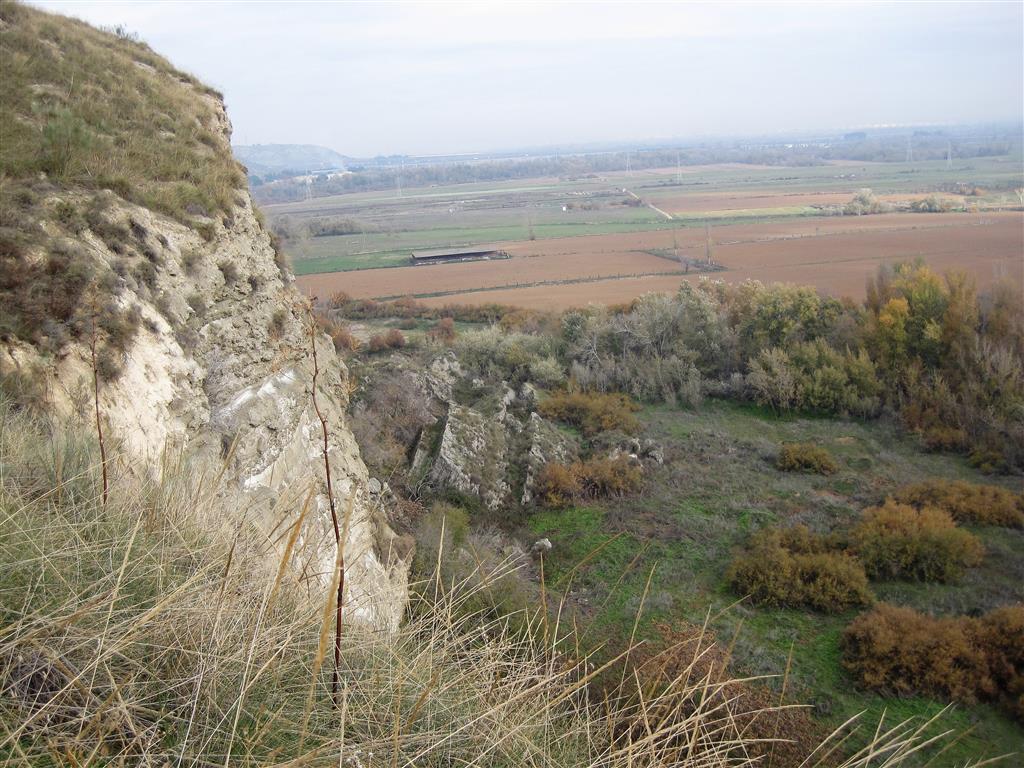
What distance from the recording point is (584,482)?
68.3 feet

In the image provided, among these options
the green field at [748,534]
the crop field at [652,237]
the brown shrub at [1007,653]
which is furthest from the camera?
the crop field at [652,237]

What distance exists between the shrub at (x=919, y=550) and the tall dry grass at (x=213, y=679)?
15203 millimetres

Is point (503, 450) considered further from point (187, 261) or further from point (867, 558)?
point (187, 261)

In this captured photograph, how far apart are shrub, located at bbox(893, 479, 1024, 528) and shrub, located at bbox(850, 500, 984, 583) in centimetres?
174

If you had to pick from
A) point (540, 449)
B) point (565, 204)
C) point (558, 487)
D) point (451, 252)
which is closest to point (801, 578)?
point (558, 487)

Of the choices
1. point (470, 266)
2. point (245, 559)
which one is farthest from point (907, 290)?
point (470, 266)

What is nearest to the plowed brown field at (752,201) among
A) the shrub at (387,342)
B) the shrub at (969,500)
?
the shrub at (387,342)

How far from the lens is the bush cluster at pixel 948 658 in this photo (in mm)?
11555

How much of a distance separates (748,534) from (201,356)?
14.1 metres

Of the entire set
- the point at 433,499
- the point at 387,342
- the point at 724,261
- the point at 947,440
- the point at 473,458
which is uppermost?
the point at 724,261

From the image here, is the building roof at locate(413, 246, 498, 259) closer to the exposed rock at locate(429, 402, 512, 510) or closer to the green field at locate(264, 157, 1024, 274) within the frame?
the green field at locate(264, 157, 1024, 274)

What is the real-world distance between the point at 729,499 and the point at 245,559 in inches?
726

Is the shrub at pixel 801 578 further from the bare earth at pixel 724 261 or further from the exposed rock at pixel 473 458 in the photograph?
the bare earth at pixel 724 261

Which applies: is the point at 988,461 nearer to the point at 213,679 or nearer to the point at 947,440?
the point at 947,440
